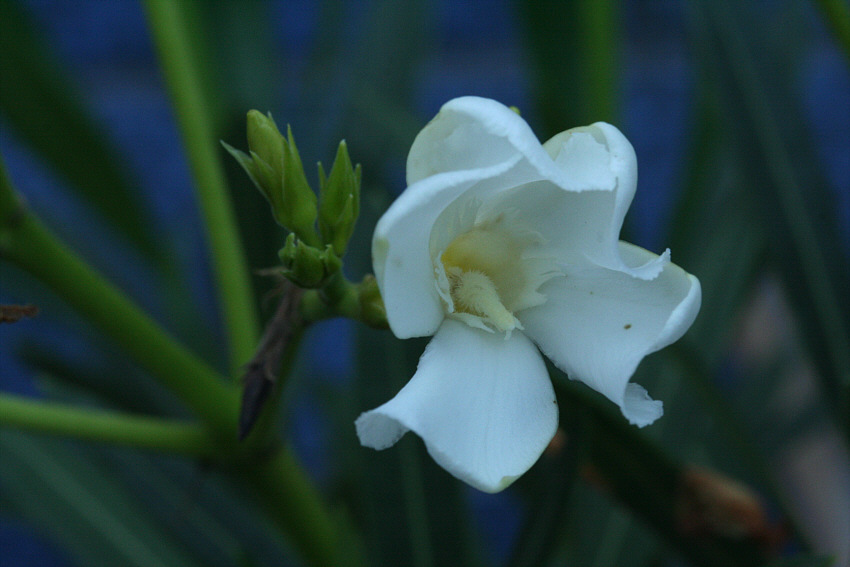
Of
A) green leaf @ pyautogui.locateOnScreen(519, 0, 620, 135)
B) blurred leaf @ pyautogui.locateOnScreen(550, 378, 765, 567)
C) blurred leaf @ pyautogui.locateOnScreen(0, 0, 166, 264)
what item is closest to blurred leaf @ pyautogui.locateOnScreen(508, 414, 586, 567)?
blurred leaf @ pyautogui.locateOnScreen(550, 378, 765, 567)

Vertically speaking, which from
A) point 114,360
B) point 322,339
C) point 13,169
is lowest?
point 322,339

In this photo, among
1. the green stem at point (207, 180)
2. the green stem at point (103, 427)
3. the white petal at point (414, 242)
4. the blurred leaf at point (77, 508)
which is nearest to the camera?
the white petal at point (414, 242)

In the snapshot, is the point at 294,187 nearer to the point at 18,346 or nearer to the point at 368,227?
the point at 368,227

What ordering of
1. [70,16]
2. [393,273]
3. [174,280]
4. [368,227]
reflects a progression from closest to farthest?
[393,273], [368,227], [174,280], [70,16]

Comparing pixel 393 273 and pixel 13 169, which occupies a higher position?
pixel 393 273

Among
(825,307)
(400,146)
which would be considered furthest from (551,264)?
(400,146)

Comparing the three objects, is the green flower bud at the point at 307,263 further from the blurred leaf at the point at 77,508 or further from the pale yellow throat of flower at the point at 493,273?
the blurred leaf at the point at 77,508

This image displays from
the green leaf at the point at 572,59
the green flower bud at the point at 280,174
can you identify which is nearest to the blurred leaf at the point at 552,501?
the green flower bud at the point at 280,174
